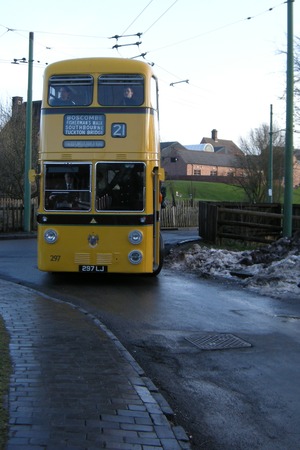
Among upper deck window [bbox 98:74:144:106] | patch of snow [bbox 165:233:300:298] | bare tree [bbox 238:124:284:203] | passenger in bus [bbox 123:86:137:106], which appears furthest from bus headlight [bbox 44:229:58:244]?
bare tree [bbox 238:124:284:203]

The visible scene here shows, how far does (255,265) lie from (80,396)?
32.1ft

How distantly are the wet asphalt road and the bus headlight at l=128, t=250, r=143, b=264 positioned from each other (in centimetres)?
60

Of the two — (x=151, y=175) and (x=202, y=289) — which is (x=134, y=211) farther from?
(x=202, y=289)

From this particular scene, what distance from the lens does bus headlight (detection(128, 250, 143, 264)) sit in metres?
11.7

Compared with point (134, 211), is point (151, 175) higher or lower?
higher

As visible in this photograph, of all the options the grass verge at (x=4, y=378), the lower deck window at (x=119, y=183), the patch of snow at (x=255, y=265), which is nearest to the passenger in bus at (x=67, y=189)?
the lower deck window at (x=119, y=183)

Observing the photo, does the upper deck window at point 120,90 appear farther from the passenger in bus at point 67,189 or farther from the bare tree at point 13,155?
the bare tree at point 13,155

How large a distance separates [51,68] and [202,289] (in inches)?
221

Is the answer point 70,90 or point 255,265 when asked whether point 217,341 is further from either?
point 255,265

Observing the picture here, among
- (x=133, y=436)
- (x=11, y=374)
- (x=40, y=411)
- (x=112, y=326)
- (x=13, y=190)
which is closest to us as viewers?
(x=133, y=436)

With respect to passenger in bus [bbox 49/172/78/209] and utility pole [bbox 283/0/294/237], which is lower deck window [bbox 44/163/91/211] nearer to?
passenger in bus [bbox 49/172/78/209]

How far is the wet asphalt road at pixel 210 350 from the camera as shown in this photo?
188 inches

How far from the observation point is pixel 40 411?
446 centimetres

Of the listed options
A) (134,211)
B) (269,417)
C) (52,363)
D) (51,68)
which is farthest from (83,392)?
(51,68)
